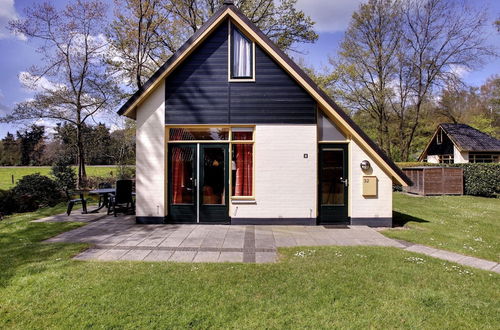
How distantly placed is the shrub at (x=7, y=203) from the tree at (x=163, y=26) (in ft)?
27.9

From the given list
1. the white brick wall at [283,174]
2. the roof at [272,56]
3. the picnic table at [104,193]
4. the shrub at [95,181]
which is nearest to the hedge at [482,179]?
the roof at [272,56]

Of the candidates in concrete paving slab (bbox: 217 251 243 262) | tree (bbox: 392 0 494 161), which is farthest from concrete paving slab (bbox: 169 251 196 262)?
tree (bbox: 392 0 494 161)

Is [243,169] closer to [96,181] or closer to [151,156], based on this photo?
[151,156]

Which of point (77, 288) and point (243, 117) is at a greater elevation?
point (243, 117)

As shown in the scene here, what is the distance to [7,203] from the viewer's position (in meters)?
11.2

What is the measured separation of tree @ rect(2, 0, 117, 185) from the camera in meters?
17.1

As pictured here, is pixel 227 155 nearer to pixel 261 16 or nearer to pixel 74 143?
pixel 261 16

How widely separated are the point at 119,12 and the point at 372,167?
666 inches

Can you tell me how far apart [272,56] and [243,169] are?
3398mm

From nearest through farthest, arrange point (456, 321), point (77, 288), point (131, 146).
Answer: point (456, 321), point (77, 288), point (131, 146)

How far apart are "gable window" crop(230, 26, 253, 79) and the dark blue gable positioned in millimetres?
204

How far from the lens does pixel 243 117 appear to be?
8414 millimetres

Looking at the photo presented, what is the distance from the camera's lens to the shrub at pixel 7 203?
11016mm

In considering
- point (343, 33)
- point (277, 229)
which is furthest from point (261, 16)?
point (277, 229)
